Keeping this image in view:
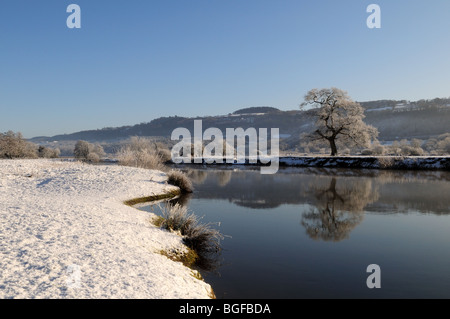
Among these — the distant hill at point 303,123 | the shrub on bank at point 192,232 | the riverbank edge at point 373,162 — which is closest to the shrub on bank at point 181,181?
the shrub on bank at point 192,232

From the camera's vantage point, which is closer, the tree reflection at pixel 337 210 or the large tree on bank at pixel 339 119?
the tree reflection at pixel 337 210

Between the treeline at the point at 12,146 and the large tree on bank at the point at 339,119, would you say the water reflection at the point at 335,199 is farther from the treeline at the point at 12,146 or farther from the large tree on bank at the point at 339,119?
the treeline at the point at 12,146

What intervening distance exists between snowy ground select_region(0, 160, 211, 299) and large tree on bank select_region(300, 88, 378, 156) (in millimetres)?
27009

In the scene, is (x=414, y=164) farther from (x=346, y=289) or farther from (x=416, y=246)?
(x=346, y=289)

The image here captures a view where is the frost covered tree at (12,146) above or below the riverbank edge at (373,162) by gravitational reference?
above

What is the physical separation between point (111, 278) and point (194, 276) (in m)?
1.43

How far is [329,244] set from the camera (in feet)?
23.6

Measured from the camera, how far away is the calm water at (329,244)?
502cm

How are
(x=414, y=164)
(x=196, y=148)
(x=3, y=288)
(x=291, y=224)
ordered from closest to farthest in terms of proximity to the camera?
(x=3, y=288) → (x=291, y=224) → (x=414, y=164) → (x=196, y=148)

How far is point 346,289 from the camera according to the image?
16.0ft

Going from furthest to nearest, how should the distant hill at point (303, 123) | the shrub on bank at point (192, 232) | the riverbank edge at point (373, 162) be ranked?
the distant hill at point (303, 123) → the riverbank edge at point (373, 162) → the shrub on bank at point (192, 232)

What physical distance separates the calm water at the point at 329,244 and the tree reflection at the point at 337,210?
1.1 inches
